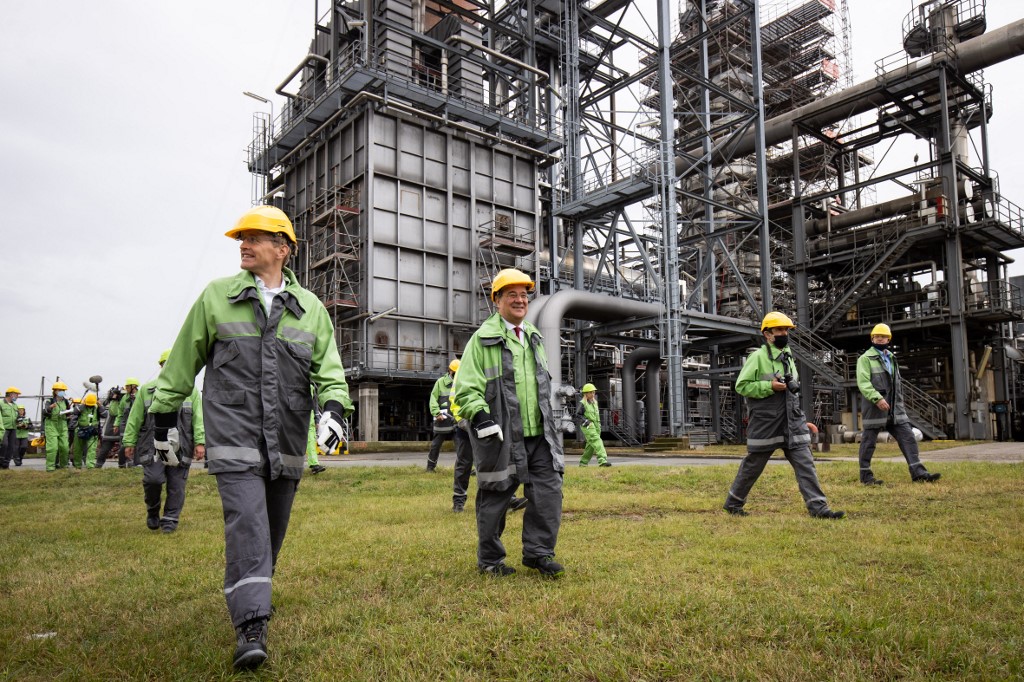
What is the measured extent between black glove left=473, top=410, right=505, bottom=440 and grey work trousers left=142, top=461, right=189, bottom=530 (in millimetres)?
4546

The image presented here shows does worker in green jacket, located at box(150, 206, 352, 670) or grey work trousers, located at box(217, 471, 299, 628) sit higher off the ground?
worker in green jacket, located at box(150, 206, 352, 670)

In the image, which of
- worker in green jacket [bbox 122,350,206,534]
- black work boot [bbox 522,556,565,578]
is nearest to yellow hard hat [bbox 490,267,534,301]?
black work boot [bbox 522,556,565,578]

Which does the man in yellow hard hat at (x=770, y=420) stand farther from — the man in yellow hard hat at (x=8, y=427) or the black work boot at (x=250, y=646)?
the man in yellow hard hat at (x=8, y=427)

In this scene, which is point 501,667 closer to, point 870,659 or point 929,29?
point 870,659

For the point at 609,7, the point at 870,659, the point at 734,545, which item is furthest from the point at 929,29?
the point at 870,659

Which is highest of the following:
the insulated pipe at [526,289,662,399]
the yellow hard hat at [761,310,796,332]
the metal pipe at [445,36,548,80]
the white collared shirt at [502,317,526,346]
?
the metal pipe at [445,36,548,80]

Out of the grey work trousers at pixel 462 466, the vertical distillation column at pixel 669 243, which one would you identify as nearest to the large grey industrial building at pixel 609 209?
the vertical distillation column at pixel 669 243

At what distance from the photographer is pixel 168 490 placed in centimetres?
806

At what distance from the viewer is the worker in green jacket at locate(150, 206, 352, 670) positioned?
3.76 m

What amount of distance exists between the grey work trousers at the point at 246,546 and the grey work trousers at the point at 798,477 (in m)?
5.26

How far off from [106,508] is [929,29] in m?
33.3

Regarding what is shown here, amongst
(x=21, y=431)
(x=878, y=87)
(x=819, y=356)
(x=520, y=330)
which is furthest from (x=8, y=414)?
(x=878, y=87)

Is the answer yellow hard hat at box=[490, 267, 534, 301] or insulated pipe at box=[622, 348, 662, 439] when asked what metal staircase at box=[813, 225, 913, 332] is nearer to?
insulated pipe at box=[622, 348, 662, 439]

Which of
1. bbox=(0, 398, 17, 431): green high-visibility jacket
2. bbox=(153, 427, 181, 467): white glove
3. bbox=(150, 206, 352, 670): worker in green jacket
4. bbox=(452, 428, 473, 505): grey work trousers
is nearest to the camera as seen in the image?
bbox=(150, 206, 352, 670): worker in green jacket
